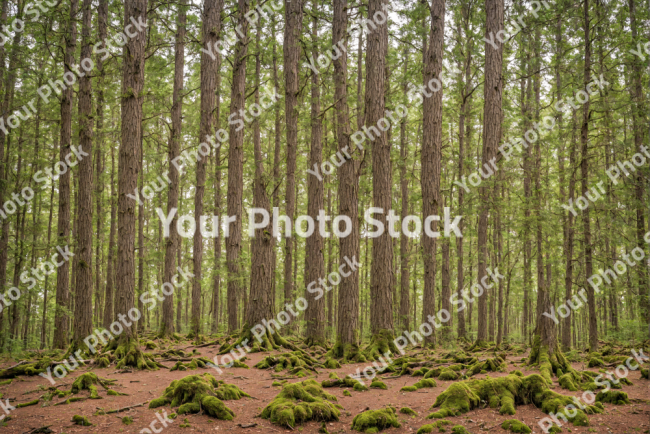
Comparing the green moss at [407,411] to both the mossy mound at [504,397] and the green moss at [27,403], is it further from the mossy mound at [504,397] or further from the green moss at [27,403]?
the green moss at [27,403]

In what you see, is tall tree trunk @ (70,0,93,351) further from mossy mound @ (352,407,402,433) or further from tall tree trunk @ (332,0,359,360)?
mossy mound @ (352,407,402,433)

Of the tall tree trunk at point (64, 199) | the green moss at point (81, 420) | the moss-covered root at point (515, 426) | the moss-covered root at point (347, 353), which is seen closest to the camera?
the moss-covered root at point (515, 426)

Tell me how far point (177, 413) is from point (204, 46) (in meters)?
11.0

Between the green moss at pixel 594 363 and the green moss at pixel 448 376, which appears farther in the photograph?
the green moss at pixel 594 363

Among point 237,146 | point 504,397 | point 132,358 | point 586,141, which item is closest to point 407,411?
point 504,397

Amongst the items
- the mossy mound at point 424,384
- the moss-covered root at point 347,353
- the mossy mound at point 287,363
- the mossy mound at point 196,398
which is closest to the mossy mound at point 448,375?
the mossy mound at point 424,384

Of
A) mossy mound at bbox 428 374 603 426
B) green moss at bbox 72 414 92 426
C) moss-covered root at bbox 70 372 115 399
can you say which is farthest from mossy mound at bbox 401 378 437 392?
moss-covered root at bbox 70 372 115 399

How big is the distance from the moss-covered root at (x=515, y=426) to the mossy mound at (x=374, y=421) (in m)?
1.55

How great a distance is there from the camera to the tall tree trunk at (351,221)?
1122 centimetres

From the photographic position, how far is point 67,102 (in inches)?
488

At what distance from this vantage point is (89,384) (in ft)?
25.4

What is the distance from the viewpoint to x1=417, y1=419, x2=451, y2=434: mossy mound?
19.8 feet

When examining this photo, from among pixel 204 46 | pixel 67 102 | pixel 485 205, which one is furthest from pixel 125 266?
pixel 485 205

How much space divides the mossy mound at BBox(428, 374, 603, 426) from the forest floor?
12cm
